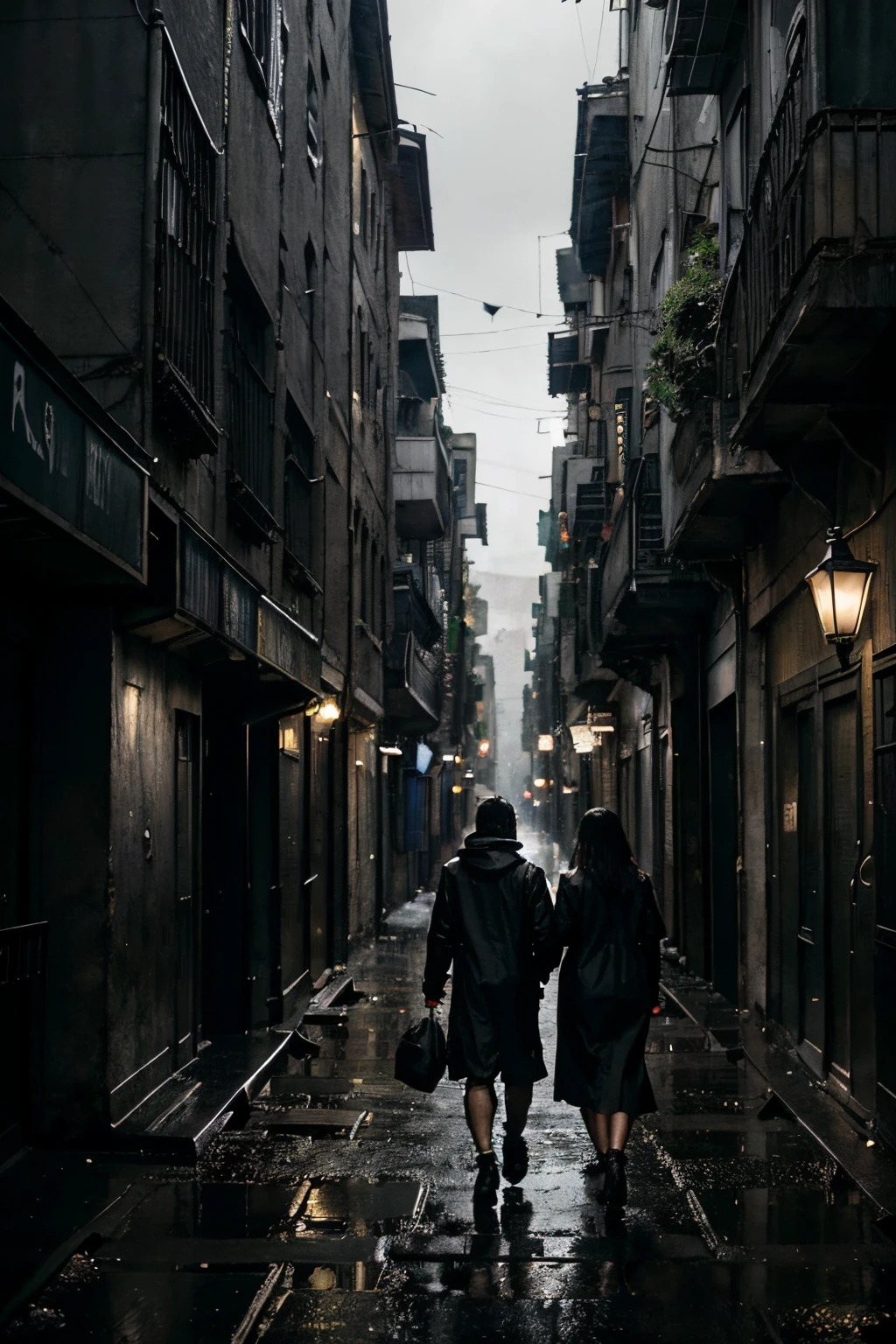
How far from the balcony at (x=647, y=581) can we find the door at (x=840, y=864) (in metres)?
6.81

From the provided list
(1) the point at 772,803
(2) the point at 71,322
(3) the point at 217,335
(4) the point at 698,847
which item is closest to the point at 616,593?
(4) the point at 698,847

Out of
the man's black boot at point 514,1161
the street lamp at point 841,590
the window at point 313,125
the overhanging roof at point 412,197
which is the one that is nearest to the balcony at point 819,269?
the street lamp at point 841,590

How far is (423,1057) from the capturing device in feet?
24.8

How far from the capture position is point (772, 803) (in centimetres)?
1287

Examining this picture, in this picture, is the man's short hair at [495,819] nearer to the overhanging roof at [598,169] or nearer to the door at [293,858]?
the door at [293,858]

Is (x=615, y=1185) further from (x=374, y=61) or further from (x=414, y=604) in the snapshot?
(x=414, y=604)

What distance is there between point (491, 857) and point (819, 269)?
346cm

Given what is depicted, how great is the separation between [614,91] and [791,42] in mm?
16862

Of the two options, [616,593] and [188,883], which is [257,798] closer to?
[188,883]

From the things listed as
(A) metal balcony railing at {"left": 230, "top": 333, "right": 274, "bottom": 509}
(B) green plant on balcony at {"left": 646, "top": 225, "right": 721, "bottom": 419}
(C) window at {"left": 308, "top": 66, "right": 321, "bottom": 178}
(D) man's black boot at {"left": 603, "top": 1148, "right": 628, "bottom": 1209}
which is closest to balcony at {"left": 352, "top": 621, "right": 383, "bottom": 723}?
(C) window at {"left": 308, "top": 66, "right": 321, "bottom": 178}

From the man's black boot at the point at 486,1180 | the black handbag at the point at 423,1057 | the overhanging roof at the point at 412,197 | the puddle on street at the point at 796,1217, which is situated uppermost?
the overhanging roof at the point at 412,197

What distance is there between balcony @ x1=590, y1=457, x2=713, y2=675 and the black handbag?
32.8 feet

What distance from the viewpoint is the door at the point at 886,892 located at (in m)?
8.02

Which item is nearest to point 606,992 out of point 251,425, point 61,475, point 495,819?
point 495,819
